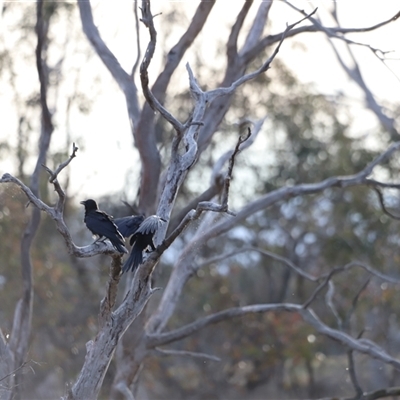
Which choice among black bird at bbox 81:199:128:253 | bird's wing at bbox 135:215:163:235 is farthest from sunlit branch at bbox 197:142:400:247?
bird's wing at bbox 135:215:163:235

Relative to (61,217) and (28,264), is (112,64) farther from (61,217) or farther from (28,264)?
(61,217)

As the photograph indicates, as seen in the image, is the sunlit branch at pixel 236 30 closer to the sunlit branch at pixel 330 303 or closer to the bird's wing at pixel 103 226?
the sunlit branch at pixel 330 303

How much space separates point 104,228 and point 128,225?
53cm

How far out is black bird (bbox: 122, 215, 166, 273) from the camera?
6656mm

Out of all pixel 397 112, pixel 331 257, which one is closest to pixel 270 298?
pixel 331 257

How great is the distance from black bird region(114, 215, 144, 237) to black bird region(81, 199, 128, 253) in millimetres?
267

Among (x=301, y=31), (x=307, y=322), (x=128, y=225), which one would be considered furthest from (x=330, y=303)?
(x=128, y=225)

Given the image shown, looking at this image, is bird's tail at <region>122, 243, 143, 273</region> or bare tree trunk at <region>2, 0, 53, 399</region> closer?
bird's tail at <region>122, 243, 143, 273</region>

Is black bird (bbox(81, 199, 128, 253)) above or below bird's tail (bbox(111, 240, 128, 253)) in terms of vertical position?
above

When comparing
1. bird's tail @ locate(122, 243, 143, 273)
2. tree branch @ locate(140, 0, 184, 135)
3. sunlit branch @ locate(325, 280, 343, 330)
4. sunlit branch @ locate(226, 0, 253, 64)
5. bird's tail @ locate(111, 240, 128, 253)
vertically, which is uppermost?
sunlit branch @ locate(226, 0, 253, 64)

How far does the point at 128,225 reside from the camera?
285 inches

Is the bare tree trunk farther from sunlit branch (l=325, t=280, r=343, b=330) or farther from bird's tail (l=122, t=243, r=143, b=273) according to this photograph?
bird's tail (l=122, t=243, r=143, b=273)

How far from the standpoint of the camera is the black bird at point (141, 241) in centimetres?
666

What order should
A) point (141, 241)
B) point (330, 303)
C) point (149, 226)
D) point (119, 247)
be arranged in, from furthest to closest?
point (330, 303), point (141, 241), point (149, 226), point (119, 247)
